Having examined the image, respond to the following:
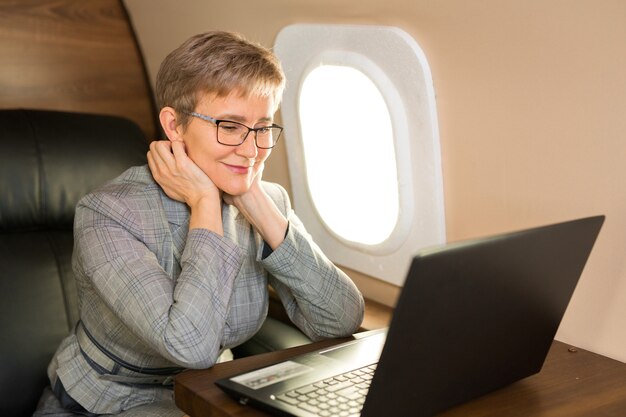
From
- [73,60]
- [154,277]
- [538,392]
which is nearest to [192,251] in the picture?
[154,277]

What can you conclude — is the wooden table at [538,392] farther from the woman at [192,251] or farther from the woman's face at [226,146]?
the woman's face at [226,146]

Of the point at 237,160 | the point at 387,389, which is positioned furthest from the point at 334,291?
the point at 387,389

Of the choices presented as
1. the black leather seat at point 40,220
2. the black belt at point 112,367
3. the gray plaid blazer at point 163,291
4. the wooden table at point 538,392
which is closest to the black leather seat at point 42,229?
the black leather seat at point 40,220

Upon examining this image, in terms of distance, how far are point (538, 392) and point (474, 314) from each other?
0.89 ft

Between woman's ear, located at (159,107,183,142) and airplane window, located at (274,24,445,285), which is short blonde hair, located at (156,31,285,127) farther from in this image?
airplane window, located at (274,24,445,285)

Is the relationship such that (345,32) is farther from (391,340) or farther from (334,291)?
(391,340)

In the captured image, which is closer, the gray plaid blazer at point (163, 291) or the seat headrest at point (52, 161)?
the gray plaid blazer at point (163, 291)

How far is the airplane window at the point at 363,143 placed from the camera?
5.72 ft

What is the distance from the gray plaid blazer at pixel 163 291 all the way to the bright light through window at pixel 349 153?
19 centimetres

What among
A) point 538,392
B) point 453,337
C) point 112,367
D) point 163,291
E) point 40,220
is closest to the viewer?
point 453,337

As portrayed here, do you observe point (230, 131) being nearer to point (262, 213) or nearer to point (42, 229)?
point (262, 213)

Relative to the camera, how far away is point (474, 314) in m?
1.19

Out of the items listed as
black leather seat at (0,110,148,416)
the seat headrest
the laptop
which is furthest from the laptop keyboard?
the seat headrest

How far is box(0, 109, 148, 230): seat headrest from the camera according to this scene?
79.7 inches
